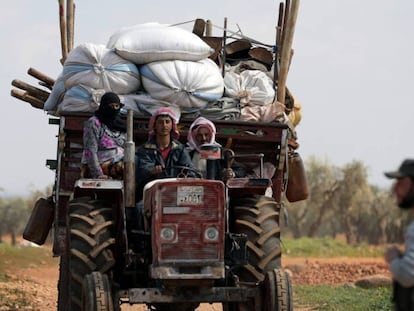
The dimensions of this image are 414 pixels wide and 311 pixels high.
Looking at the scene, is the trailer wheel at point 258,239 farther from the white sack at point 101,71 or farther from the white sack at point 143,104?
the white sack at point 101,71

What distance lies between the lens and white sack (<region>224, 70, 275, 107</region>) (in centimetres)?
1279

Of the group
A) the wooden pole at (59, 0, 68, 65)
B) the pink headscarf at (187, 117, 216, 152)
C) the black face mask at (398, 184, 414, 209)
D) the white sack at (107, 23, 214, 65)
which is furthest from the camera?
the wooden pole at (59, 0, 68, 65)

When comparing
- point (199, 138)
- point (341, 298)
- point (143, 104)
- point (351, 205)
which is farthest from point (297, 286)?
point (351, 205)

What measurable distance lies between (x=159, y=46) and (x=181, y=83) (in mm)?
486

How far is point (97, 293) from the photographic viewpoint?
9711 mm

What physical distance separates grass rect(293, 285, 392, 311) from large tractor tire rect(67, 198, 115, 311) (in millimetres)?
6513

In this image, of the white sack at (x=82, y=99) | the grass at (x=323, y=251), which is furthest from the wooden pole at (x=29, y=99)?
the grass at (x=323, y=251)

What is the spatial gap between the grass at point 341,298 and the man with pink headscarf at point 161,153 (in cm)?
586

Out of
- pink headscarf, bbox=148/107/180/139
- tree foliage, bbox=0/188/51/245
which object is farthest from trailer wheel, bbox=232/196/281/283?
tree foliage, bbox=0/188/51/245

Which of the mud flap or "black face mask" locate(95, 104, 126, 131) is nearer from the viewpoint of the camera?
"black face mask" locate(95, 104, 126, 131)

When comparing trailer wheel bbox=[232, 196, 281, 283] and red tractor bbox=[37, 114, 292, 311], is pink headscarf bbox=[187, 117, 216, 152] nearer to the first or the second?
red tractor bbox=[37, 114, 292, 311]

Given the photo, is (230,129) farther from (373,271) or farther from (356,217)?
(356,217)

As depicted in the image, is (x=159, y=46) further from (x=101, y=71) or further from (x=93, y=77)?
(x=93, y=77)

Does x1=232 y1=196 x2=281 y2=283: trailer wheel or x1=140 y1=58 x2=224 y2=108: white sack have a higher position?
x1=140 y1=58 x2=224 y2=108: white sack
